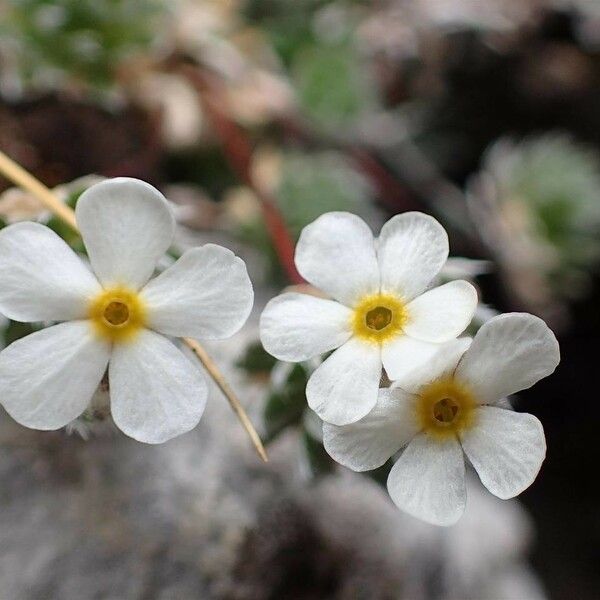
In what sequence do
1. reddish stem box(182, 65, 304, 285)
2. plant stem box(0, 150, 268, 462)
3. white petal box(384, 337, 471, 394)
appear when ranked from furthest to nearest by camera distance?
reddish stem box(182, 65, 304, 285) → plant stem box(0, 150, 268, 462) → white petal box(384, 337, 471, 394)

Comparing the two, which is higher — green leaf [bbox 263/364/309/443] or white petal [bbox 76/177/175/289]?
white petal [bbox 76/177/175/289]

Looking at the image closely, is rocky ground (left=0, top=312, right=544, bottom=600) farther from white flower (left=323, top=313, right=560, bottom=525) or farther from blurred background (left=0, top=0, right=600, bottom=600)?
white flower (left=323, top=313, right=560, bottom=525)

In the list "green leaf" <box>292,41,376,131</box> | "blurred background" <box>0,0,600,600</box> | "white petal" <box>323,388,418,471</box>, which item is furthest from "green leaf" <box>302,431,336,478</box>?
"green leaf" <box>292,41,376,131</box>

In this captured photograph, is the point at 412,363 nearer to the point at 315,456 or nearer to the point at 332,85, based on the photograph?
the point at 315,456

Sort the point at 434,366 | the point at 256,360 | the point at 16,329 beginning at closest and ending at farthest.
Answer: the point at 434,366 < the point at 16,329 < the point at 256,360

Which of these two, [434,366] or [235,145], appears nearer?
[434,366]

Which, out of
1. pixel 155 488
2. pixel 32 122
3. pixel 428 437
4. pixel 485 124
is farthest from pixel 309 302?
pixel 485 124

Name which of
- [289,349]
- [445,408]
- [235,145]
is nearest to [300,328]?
[289,349]

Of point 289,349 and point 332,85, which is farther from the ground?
point 289,349
